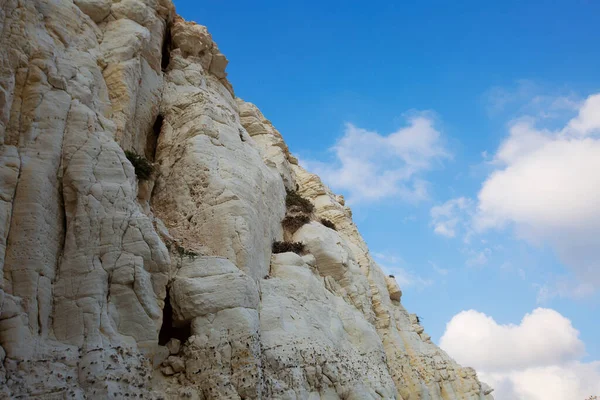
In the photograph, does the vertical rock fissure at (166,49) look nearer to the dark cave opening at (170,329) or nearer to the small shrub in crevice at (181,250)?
the small shrub in crevice at (181,250)

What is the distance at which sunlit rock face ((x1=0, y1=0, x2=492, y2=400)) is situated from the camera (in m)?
10.6

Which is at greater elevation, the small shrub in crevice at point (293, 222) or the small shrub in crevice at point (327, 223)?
the small shrub in crevice at point (327, 223)

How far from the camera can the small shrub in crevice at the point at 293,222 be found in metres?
23.2

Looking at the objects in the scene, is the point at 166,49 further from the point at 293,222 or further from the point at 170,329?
the point at 170,329

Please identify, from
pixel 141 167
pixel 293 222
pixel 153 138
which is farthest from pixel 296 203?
pixel 141 167

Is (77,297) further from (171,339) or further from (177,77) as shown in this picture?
(177,77)

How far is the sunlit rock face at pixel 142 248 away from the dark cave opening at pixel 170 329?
0.13 feet

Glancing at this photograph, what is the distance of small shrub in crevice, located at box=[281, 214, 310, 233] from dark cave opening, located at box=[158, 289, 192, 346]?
32.2ft

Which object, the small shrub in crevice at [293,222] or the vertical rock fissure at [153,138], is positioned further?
the small shrub in crevice at [293,222]

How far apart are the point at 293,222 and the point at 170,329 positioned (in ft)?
34.4

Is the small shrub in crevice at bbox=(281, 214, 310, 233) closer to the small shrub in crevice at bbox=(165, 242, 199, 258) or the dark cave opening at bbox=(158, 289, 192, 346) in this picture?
the small shrub in crevice at bbox=(165, 242, 199, 258)

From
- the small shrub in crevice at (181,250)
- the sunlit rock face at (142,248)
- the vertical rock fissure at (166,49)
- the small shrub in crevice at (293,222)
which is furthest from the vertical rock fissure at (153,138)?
the small shrub in crevice at (293,222)

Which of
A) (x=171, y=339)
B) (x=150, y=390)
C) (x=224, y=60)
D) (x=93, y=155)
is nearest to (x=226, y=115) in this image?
(x=224, y=60)

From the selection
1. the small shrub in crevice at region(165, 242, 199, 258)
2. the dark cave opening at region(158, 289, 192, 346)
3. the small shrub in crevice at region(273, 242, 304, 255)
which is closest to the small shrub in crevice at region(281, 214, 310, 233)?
the small shrub in crevice at region(273, 242, 304, 255)
